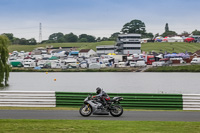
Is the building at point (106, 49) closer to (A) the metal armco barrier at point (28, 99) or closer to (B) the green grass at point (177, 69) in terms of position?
(B) the green grass at point (177, 69)

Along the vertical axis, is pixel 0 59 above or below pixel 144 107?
above

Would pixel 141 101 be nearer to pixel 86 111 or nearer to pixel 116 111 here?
pixel 116 111

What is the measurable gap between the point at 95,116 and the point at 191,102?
256 inches

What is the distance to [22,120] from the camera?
17.0 metres

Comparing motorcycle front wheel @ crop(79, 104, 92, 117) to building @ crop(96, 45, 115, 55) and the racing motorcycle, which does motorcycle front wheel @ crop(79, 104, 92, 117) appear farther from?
building @ crop(96, 45, 115, 55)

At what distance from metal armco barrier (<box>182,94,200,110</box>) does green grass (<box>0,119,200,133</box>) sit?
5888 mm

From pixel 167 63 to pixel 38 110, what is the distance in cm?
10658

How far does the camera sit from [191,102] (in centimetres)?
2228

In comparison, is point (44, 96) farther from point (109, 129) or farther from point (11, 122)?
point (109, 129)

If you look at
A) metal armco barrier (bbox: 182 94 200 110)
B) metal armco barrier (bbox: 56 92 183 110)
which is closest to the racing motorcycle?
metal armco barrier (bbox: 56 92 183 110)

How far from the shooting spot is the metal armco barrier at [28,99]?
23.1m

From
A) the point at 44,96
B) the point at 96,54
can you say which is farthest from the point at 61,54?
the point at 44,96

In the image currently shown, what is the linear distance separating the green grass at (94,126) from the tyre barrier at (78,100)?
19.9 ft

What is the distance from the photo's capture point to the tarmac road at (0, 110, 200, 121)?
18327 millimetres
